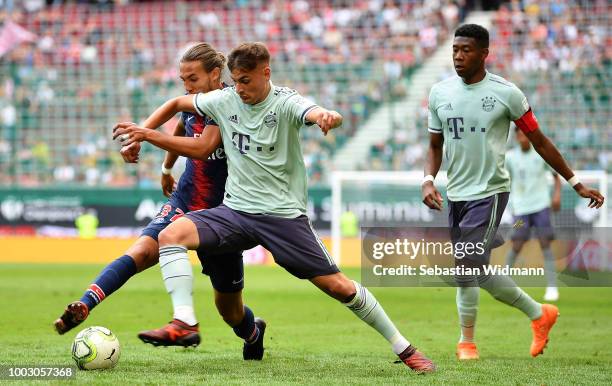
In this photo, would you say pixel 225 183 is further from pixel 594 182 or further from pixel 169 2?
pixel 169 2

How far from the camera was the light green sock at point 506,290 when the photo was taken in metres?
8.16

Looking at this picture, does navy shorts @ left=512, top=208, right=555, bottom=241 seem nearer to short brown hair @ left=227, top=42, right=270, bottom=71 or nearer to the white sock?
short brown hair @ left=227, top=42, right=270, bottom=71

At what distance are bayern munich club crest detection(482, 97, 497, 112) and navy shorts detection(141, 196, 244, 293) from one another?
7.15 ft

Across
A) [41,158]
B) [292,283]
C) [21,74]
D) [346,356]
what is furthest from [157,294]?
[21,74]

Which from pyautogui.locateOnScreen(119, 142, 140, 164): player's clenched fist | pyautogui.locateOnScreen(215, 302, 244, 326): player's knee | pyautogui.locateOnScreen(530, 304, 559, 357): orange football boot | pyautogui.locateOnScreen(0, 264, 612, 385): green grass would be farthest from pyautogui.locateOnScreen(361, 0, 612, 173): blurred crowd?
pyautogui.locateOnScreen(119, 142, 140, 164): player's clenched fist

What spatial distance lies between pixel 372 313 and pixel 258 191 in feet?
3.71

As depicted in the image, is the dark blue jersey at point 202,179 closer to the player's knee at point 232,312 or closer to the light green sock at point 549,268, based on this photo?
the player's knee at point 232,312

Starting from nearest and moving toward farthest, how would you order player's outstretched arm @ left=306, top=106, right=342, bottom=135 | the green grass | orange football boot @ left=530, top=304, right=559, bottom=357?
player's outstretched arm @ left=306, top=106, right=342, bottom=135
the green grass
orange football boot @ left=530, top=304, right=559, bottom=357

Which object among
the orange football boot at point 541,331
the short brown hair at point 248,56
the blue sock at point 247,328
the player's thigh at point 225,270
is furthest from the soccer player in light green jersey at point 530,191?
the short brown hair at point 248,56

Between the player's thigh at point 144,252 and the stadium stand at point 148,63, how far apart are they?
18.8 metres

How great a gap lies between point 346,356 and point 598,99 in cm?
1866

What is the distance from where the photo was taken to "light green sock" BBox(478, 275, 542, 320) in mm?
8164

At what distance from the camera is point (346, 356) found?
834cm

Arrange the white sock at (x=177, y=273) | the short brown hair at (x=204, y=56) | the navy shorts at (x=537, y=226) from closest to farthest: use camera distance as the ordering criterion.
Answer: the white sock at (x=177, y=273) → the short brown hair at (x=204, y=56) → the navy shorts at (x=537, y=226)
